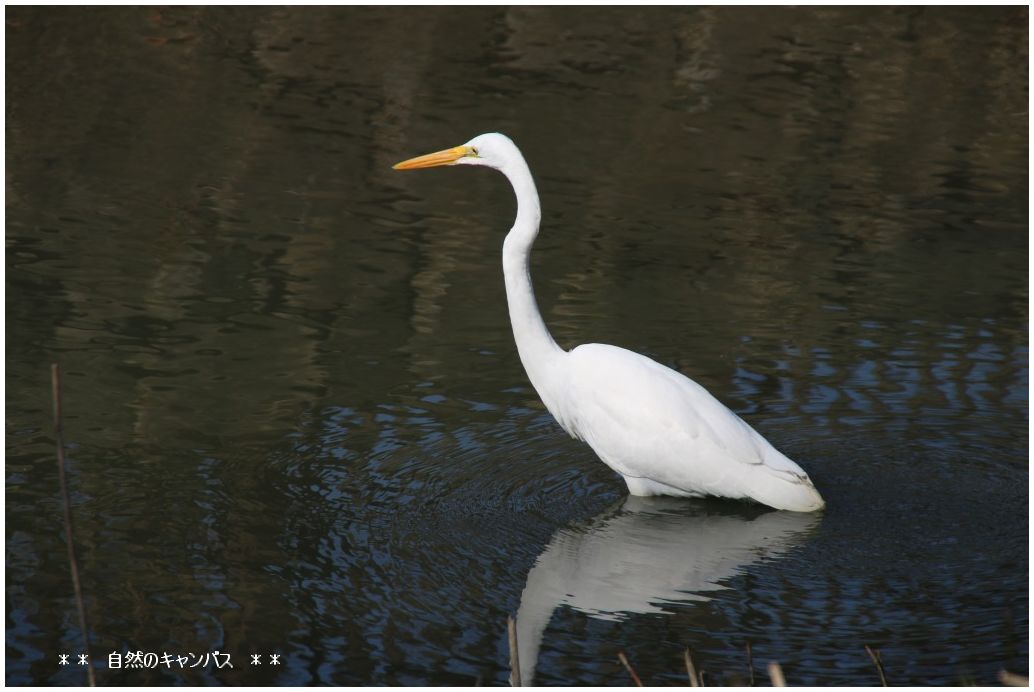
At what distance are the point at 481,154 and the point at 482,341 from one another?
5.52 feet

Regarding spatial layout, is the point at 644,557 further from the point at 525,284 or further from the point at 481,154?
the point at 481,154

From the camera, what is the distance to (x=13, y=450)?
5477 mm

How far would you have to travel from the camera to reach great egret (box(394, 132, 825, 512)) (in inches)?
199

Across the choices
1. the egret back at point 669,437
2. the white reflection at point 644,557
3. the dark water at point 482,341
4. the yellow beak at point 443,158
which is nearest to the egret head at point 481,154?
the yellow beak at point 443,158

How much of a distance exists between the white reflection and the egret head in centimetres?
144

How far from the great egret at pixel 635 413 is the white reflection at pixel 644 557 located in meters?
0.11

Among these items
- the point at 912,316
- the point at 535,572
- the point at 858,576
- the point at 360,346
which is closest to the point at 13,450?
the point at 360,346

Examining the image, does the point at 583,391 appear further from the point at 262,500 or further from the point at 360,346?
the point at 360,346

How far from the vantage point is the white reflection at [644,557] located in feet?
14.7

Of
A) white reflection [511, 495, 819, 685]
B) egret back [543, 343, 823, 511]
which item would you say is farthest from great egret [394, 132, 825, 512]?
white reflection [511, 495, 819, 685]

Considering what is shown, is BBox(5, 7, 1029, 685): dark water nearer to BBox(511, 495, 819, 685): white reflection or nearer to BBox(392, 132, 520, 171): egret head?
BBox(511, 495, 819, 685): white reflection

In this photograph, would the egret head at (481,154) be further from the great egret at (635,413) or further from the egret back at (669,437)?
the egret back at (669,437)

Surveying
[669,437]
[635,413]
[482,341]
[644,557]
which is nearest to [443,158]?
[635,413]

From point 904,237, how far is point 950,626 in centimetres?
500
